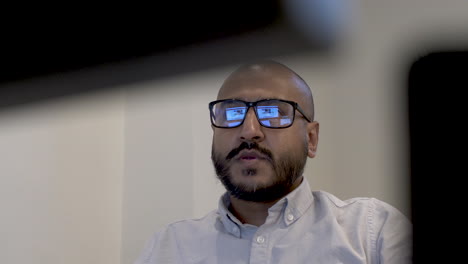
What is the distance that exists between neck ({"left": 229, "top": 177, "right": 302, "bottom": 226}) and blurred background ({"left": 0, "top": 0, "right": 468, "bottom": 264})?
237 millimetres

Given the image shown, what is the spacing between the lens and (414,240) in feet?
0.36

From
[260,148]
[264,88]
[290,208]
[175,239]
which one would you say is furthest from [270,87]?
[175,239]

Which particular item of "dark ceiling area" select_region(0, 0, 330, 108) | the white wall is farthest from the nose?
"dark ceiling area" select_region(0, 0, 330, 108)

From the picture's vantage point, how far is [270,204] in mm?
931

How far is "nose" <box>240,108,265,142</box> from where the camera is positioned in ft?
2.79

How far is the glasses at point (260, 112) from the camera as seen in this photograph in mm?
864

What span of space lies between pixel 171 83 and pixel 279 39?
0.03 meters

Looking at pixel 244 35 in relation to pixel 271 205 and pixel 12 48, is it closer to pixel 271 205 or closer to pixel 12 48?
pixel 12 48

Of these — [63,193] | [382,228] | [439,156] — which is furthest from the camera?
[63,193]

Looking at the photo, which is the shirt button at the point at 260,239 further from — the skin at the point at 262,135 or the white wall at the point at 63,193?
the white wall at the point at 63,193

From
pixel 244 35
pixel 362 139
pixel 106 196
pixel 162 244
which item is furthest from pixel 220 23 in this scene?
pixel 106 196

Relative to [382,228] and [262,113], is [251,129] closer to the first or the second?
[262,113]

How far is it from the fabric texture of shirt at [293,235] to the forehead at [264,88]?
0.17 metres

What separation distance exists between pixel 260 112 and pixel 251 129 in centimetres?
4
